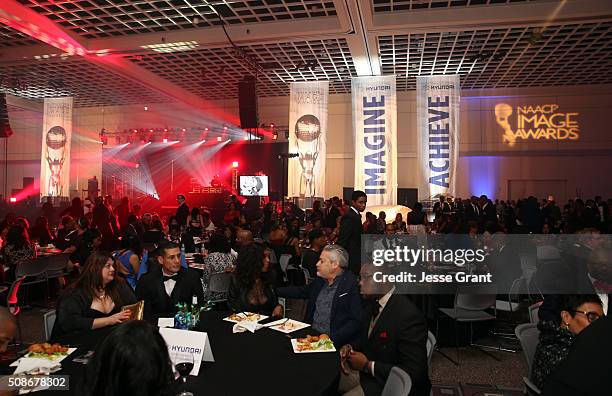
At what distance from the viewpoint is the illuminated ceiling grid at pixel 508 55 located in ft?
28.2

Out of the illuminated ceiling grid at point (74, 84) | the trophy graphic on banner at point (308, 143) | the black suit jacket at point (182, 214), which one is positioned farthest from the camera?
the illuminated ceiling grid at point (74, 84)

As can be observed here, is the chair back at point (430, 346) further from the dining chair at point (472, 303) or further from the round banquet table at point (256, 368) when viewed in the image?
the dining chair at point (472, 303)

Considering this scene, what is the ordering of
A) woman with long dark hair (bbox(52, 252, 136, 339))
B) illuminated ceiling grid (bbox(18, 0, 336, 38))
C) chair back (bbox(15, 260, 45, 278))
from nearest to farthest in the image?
woman with long dark hair (bbox(52, 252, 136, 339)) < chair back (bbox(15, 260, 45, 278)) < illuminated ceiling grid (bbox(18, 0, 336, 38))

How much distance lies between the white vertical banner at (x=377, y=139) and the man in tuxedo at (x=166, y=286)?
6838 millimetres

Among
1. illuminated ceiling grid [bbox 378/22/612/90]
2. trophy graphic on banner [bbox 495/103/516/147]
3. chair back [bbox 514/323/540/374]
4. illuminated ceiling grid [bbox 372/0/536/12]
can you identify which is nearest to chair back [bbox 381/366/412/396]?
chair back [bbox 514/323/540/374]

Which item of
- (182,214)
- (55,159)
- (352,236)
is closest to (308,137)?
(182,214)

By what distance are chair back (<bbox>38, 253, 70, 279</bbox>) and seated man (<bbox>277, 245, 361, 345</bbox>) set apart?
4327 millimetres

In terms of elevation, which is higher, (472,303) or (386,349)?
(386,349)

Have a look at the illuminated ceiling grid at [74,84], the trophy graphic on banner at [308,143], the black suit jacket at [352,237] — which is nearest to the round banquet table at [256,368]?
the black suit jacket at [352,237]

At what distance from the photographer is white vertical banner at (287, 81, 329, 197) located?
10.3 meters

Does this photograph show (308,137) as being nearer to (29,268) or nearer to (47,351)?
(29,268)

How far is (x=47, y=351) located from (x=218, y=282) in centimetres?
250

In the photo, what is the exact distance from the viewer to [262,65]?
10172mm
